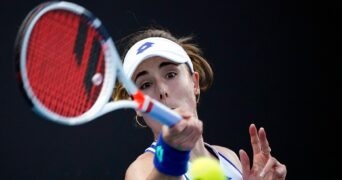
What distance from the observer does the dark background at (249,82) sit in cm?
253

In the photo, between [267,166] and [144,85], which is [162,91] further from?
[267,166]

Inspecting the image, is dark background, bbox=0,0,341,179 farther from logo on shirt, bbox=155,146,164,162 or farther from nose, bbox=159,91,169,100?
logo on shirt, bbox=155,146,164,162

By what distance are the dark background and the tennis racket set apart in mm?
1177

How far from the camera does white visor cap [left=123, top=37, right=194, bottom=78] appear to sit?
1.67 meters

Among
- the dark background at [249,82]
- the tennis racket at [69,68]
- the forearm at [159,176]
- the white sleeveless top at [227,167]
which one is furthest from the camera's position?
the dark background at [249,82]

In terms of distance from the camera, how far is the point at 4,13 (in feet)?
7.99

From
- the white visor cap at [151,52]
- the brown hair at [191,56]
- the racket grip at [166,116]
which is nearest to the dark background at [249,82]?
the brown hair at [191,56]

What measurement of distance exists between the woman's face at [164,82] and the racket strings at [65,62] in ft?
1.10

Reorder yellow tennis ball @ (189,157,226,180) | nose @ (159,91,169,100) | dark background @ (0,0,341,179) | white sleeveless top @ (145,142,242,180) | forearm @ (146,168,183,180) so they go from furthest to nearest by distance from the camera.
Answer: dark background @ (0,0,341,179) → white sleeveless top @ (145,142,242,180) → nose @ (159,91,169,100) → yellow tennis ball @ (189,157,226,180) → forearm @ (146,168,183,180)

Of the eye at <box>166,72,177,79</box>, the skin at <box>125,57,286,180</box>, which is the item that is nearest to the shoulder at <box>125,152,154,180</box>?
the skin at <box>125,57,286,180</box>

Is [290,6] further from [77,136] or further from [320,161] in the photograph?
[77,136]

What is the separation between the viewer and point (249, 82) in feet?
8.94

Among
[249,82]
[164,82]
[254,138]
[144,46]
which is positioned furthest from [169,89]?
[249,82]

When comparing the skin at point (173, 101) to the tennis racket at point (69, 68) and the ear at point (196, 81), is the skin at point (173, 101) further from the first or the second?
the tennis racket at point (69, 68)
